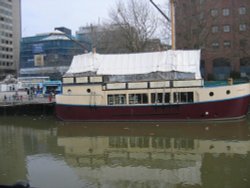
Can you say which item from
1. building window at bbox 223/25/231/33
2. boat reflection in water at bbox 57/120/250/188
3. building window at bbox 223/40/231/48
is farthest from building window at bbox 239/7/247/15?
Answer: boat reflection in water at bbox 57/120/250/188

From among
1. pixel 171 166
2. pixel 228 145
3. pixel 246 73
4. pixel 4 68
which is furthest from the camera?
pixel 4 68

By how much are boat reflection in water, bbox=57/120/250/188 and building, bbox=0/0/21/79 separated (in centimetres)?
11276

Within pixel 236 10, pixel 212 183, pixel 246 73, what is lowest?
pixel 212 183

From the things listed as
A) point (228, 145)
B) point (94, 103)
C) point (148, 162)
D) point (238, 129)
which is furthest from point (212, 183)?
point (94, 103)

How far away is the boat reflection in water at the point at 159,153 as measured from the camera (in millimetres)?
15173

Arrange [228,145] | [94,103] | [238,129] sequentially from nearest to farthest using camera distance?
[228,145]
[238,129]
[94,103]

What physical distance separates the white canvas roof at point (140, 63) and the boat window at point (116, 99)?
2085 millimetres

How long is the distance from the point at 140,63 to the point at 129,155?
14.7 metres

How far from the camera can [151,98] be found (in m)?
31.5

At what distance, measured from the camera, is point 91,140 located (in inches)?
981

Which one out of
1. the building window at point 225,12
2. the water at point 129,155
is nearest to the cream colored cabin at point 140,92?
the water at point 129,155

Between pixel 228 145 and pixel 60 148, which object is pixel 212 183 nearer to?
pixel 228 145

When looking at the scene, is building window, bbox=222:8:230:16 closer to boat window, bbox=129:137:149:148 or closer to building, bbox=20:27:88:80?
building, bbox=20:27:88:80

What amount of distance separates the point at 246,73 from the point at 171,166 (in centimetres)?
4928
